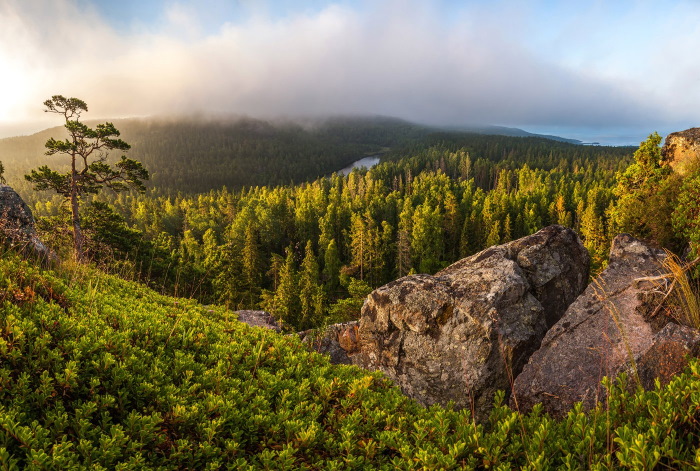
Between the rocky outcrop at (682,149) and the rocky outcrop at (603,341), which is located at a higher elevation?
the rocky outcrop at (682,149)

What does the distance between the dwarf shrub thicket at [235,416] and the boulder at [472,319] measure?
811 centimetres

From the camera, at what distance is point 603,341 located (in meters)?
9.88

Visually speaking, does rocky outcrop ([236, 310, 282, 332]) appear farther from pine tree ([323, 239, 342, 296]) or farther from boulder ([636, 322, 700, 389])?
pine tree ([323, 239, 342, 296])

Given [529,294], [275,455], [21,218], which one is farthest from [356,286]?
[275,455]

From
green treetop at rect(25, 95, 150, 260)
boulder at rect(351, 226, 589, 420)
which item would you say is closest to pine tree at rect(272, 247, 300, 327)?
green treetop at rect(25, 95, 150, 260)

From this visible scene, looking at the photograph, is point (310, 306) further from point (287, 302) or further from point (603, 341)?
point (603, 341)

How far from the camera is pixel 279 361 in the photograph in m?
5.02

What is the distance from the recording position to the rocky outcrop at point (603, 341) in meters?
7.59

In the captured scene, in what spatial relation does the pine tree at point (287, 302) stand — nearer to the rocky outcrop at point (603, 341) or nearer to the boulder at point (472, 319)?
the boulder at point (472, 319)

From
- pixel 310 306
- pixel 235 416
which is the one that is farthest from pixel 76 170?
pixel 310 306

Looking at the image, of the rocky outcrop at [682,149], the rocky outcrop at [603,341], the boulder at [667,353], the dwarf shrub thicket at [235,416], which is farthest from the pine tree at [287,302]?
the dwarf shrub thicket at [235,416]

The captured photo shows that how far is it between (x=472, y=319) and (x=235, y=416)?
10.2m

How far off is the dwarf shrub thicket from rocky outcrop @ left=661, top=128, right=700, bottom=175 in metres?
19.4

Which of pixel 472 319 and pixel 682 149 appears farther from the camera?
pixel 682 149
